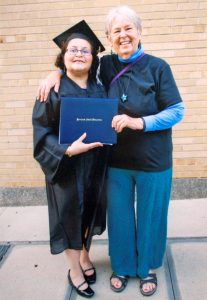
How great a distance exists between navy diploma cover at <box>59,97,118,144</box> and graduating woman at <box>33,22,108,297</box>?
2.0 inches

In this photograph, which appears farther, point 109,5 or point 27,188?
point 27,188

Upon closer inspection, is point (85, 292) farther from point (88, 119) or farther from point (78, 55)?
point (78, 55)

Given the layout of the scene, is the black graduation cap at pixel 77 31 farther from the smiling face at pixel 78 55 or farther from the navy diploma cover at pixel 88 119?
the navy diploma cover at pixel 88 119

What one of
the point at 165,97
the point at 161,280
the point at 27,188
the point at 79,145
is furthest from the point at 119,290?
the point at 27,188

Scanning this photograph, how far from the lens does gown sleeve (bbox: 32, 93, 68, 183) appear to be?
89.4 inches

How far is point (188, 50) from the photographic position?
3.88 m

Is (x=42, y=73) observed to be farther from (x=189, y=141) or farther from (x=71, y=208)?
(x=71, y=208)

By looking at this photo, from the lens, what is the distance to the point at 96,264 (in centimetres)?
303

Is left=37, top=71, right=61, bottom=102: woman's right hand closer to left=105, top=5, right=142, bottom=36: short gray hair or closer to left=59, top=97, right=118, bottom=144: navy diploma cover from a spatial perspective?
left=59, top=97, right=118, bottom=144: navy diploma cover

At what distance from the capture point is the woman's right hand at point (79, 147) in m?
2.21

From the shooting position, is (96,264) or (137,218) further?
(96,264)

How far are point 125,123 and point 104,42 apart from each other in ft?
6.69

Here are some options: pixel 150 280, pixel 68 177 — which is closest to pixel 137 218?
pixel 150 280

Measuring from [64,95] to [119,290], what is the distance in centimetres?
146
